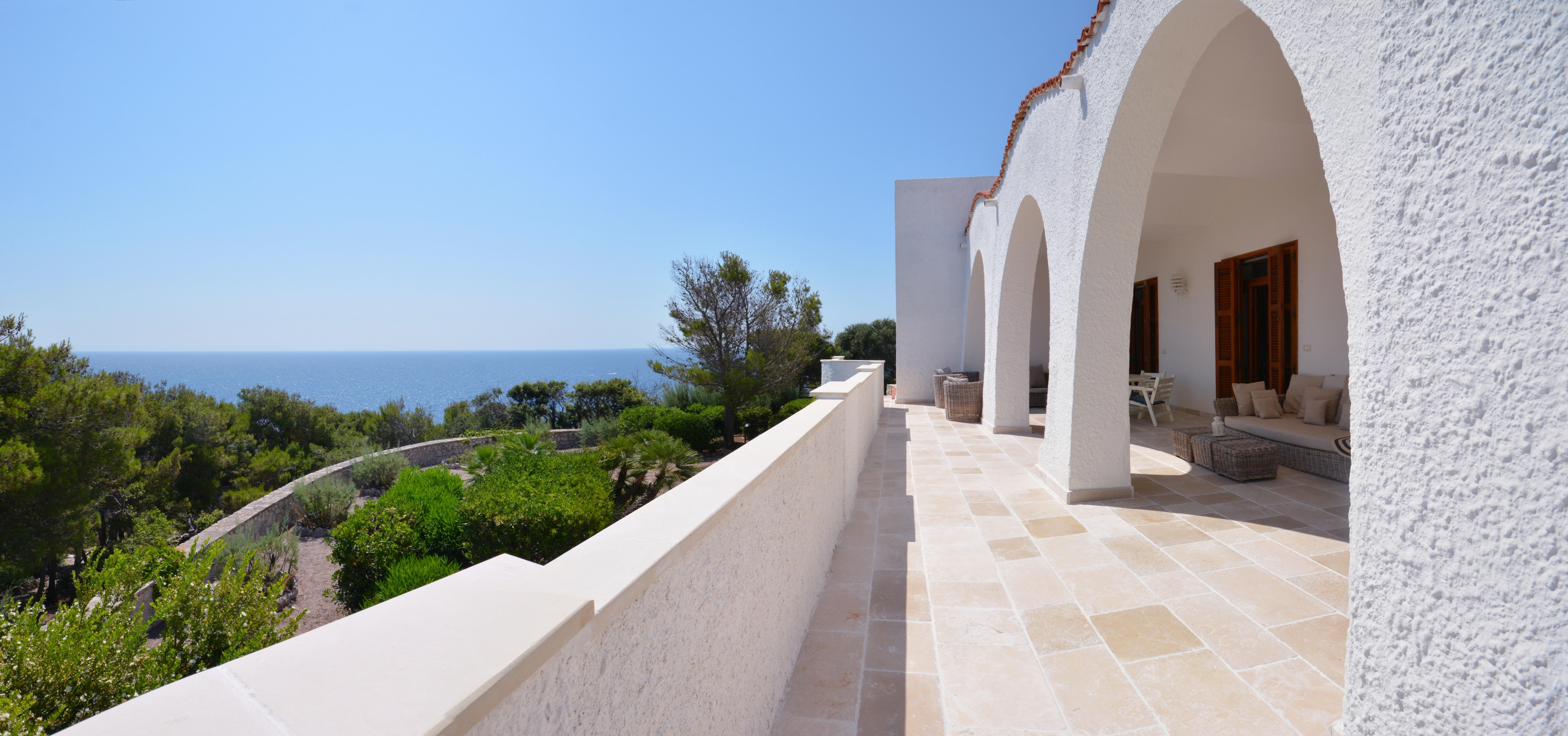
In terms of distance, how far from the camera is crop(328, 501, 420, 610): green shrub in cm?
464

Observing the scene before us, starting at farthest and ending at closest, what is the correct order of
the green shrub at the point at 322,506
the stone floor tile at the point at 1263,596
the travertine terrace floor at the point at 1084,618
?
the green shrub at the point at 322,506 < the stone floor tile at the point at 1263,596 < the travertine terrace floor at the point at 1084,618

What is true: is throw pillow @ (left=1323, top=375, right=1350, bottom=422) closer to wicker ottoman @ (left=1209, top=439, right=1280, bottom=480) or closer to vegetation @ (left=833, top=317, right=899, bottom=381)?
wicker ottoman @ (left=1209, top=439, right=1280, bottom=480)

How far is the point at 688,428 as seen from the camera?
11.7 meters

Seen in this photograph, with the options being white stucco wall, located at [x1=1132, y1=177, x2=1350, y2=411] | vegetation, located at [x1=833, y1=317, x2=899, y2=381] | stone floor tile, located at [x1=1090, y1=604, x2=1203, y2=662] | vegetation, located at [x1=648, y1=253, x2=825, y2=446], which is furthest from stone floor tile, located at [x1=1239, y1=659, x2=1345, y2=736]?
vegetation, located at [x1=833, y1=317, x2=899, y2=381]

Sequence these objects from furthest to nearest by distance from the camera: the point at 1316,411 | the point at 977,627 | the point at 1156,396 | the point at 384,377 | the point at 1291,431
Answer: the point at 384,377
the point at 1156,396
the point at 1316,411
the point at 1291,431
the point at 977,627

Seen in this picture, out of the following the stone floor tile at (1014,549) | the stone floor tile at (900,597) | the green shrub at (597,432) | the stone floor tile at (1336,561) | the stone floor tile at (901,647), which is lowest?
the green shrub at (597,432)

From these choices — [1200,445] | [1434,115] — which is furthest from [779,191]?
[1434,115]

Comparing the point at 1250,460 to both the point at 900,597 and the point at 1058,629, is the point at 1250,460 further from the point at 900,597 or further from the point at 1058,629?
the point at 900,597

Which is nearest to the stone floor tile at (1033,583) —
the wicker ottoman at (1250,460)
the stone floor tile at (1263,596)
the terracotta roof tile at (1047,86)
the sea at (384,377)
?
the stone floor tile at (1263,596)

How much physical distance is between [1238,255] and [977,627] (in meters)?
9.48

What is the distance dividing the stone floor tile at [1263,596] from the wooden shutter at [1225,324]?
7.78 metres

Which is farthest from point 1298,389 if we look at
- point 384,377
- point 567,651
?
point 384,377

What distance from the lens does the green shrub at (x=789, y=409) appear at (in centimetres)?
1217

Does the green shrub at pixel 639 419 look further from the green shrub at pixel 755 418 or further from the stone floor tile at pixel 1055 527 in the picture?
the stone floor tile at pixel 1055 527
